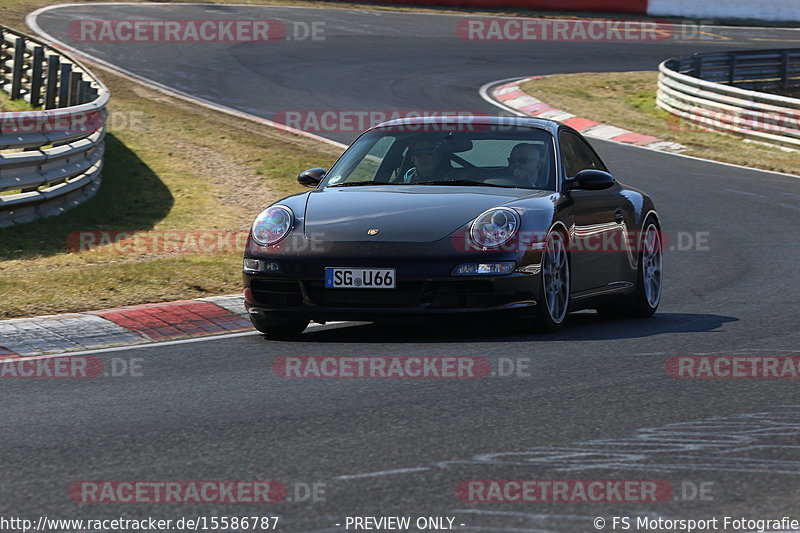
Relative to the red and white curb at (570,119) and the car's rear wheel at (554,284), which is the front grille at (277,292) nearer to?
the car's rear wheel at (554,284)

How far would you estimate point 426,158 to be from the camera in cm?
918

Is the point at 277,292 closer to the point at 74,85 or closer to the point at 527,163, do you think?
the point at 527,163

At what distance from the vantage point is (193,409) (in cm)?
636

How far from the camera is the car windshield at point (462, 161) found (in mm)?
9062

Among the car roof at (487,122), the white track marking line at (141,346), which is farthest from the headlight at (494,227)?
the white track marking line at (141,346)

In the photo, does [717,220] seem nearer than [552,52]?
Yes

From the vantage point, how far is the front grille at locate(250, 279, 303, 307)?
8227mm

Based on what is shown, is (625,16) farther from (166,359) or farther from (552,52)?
(166,359)

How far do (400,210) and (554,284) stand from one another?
1103 mm

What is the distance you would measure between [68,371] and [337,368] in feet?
4.94

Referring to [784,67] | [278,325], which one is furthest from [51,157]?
[784,67]

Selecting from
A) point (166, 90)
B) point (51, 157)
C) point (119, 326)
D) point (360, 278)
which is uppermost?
point (360, 278)

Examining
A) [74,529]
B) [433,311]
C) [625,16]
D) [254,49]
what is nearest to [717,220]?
[433,311]

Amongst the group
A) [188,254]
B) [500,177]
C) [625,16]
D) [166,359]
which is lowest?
[625,16]
